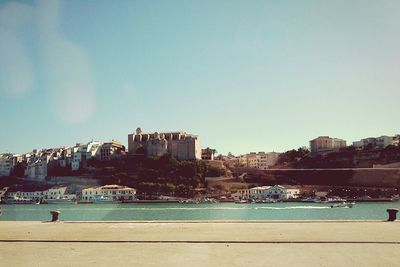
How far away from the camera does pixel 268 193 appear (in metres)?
99.6

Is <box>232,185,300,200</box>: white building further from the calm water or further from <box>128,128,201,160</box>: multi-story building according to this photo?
the calm water

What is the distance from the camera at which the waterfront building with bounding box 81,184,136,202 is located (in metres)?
98.5

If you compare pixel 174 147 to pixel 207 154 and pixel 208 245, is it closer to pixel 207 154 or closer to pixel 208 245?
pixel 207 154

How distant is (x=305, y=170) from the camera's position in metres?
111

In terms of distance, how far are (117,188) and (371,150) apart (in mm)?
60083

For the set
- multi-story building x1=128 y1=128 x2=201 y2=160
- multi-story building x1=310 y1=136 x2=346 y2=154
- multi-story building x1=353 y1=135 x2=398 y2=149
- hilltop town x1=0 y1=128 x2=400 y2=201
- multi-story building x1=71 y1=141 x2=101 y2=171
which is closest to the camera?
hilltop town x1=0 y1=128 x2=400 y2=201

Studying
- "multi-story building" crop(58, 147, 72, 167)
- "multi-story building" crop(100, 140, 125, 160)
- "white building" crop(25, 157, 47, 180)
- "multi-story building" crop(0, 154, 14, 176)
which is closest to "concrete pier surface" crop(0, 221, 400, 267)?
"multi-story building" crop(100, 140, 125, 160)

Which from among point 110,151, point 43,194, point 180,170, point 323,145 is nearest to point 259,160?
point 323,145

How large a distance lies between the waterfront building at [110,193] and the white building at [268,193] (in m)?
21.6

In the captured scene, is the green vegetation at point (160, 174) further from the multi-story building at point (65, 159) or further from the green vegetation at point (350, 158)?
the green vegetation at point (350, 158)

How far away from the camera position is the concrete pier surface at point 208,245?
26.1 ft

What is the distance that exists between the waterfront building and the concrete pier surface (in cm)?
8575

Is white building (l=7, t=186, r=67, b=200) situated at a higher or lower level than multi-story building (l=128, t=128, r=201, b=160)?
lower

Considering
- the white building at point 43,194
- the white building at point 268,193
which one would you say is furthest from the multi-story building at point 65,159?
the white building at point 268,193
